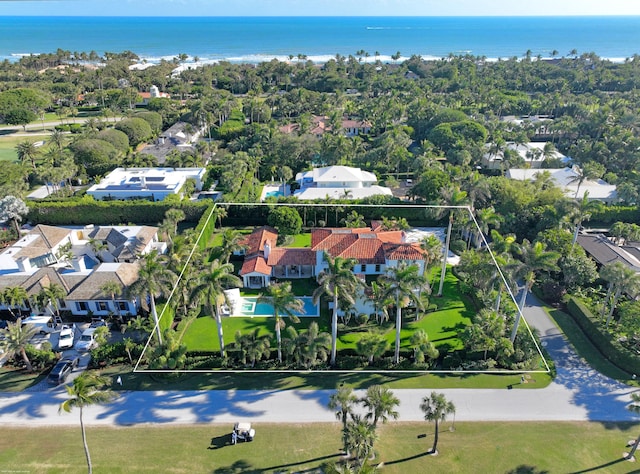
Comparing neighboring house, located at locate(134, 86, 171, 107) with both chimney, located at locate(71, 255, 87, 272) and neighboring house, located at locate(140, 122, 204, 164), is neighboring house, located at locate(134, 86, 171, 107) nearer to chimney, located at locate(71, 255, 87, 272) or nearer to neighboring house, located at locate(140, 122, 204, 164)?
neighboring house, located at locate(140, 122, 204, 164)

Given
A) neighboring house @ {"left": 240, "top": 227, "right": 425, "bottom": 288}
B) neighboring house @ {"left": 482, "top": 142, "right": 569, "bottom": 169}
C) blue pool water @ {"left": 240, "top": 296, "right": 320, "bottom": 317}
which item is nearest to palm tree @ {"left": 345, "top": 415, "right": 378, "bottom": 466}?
blue pool water @ {"left": 240, "top": 296, "right": 320, "bottom": 317}

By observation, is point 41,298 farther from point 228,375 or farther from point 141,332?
point 228,375

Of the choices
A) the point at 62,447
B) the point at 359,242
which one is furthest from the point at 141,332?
the point at 359,242

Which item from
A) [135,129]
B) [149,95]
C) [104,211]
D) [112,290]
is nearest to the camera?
[112,290]

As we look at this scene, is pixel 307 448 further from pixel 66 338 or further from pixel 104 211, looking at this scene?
pixel 104 211

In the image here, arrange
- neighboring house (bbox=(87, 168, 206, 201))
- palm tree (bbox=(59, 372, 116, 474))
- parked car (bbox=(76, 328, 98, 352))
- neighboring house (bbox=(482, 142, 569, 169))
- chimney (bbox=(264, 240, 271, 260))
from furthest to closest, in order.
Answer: neighboring house (bbox=(482, 142, 569, 169)) → neighboring house (bbox=(87, 168, 206, 201)) → chimney (bbox=(264, 240, 271, 260)) → parked car (bbox=(76, 328, 98, 352)) → palm tree (bbox=(59, 372, 116, 474))

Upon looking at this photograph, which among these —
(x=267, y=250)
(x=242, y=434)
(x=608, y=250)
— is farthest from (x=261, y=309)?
(x=608, y=250)
